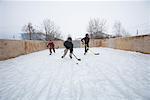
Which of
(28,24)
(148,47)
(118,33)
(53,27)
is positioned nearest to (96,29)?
(118,33)

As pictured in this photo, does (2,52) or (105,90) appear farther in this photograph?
(2,52)

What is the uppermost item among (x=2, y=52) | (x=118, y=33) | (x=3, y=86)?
(x=118, y=33)

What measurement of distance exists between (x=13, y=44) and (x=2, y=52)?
87.8 inches

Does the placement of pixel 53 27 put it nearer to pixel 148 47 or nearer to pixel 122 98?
pixel 148 47

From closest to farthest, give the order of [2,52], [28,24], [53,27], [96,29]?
[2,52] → [28,24] → [96,29] → [53,27]

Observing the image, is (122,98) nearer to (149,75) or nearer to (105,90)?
(105,90)

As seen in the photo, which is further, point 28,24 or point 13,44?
point 28,24

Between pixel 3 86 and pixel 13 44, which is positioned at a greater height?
pixel 13 44

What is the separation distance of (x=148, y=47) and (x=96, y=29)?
1893 inches

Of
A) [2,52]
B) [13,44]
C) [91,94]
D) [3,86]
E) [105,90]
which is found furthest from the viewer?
[13,44]

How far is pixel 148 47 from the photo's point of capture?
1131 centimetres

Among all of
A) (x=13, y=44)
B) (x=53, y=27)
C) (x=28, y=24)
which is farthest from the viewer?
(x=53, y=27)

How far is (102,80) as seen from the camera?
4.81 meters

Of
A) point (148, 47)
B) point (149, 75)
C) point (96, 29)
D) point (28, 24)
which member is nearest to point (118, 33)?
point (96, 29)
